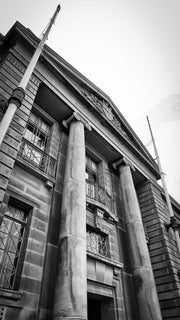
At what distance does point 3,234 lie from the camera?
5.39 metres

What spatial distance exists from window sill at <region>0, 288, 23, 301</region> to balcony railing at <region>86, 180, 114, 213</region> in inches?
211

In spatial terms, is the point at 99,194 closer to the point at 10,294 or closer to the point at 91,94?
the point at 10,294

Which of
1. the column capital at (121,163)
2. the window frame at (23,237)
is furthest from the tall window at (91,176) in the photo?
the window frame at (23,237)

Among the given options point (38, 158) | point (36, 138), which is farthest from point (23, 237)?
point (36, 138)

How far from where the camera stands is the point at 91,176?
1085 cm

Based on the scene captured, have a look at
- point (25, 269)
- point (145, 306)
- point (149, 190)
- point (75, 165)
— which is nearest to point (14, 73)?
point (75, 165)

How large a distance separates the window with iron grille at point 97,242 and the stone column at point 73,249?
2129mm

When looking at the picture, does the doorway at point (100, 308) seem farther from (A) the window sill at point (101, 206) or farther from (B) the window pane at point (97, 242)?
(A) the window sill at point (101, 206)

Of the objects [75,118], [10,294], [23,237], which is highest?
[75,118]

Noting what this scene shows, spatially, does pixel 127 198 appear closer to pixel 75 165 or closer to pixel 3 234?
pixel 75 165

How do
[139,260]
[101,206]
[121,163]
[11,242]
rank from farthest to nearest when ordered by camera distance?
[121,163] → [101,206] → [139,260] → [11,242]

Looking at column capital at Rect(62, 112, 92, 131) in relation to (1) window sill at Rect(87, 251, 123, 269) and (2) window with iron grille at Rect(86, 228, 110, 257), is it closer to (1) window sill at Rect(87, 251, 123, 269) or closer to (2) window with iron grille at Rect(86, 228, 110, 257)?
(2) window with iron grille at Rect(86, 228, 110, 257)

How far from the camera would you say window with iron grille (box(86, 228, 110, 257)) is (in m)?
8.13

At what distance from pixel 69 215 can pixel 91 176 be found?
4.53m
